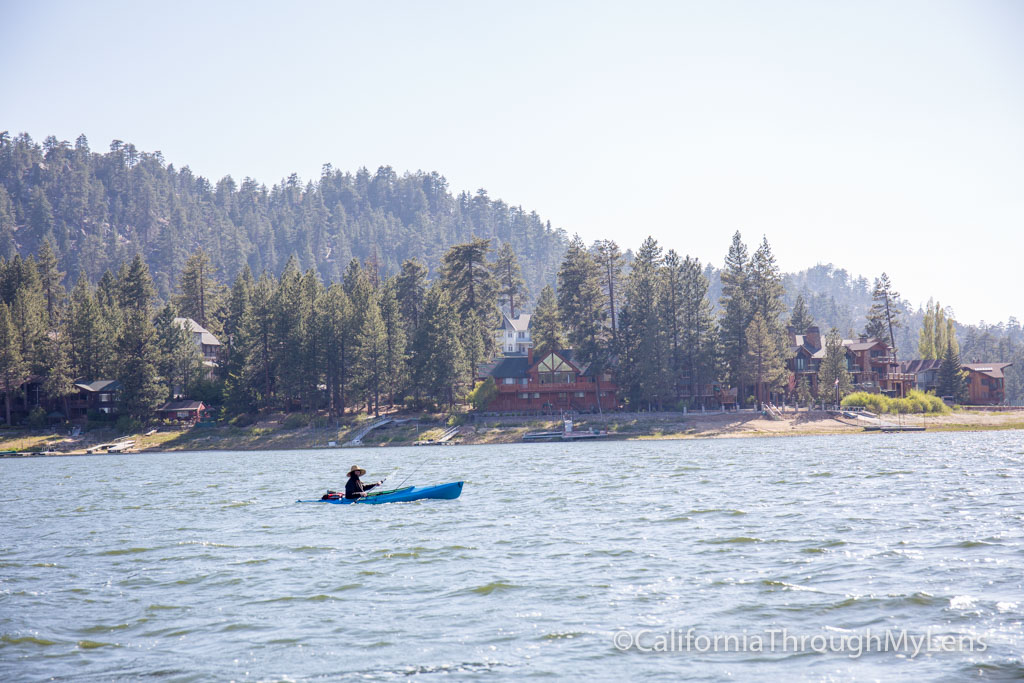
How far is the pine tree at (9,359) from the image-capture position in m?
87.1

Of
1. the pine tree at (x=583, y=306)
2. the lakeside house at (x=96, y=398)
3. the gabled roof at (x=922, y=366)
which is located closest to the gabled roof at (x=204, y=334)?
the lakeside house at (x=96, y=398)

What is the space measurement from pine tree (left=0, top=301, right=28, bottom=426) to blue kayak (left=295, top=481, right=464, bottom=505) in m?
68.6

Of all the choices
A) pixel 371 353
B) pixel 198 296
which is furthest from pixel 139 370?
pixel 198 296

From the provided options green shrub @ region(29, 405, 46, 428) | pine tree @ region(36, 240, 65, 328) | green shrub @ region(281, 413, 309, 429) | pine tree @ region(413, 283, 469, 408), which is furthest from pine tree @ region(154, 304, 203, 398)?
pine tree @ region(413, 283, 469, 408)

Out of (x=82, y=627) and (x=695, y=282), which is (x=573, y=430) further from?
(x=82, y=627)

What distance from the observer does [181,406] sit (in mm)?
91875

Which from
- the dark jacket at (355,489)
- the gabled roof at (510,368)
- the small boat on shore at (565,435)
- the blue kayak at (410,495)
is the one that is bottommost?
the small boat on shore at (565,435)

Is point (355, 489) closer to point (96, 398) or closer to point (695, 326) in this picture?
point (695, 326)

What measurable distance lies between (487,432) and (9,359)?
163 ft

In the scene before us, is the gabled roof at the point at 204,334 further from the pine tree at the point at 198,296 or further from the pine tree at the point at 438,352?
the pine tree at the point at 438,352

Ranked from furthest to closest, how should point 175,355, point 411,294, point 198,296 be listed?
1. point 198,296
2. point 411,294
3. point 175,355

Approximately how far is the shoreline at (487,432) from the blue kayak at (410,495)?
44.8 m

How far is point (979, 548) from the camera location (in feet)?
68.6

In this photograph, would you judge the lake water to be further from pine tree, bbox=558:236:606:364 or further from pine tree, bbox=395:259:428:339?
pine tree, bbox=395:259:428:339
